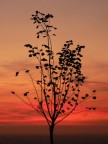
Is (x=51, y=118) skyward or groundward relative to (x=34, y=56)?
groundward

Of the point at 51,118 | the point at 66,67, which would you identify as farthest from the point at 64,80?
the point at 51,118

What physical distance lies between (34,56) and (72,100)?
4.26m

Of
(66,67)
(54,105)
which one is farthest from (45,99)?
(66,67)

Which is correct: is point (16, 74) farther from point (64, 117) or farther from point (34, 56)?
point (64, 117)

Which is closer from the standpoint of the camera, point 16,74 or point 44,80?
point 16,74

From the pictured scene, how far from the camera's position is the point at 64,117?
1232 inches

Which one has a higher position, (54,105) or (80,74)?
(80,74)

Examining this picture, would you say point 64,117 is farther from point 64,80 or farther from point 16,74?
point 16,74

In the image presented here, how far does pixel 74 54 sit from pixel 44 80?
9.70ft

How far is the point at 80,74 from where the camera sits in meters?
31.9

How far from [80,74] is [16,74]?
17.6 ft

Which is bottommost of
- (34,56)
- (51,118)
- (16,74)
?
(51,118)

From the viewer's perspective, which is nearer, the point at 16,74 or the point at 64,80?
the point at 16,74

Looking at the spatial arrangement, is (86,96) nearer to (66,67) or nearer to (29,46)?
(66,67)
